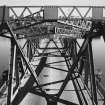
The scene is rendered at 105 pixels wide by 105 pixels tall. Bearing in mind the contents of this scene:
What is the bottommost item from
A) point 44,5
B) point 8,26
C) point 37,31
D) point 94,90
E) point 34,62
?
point 34,62

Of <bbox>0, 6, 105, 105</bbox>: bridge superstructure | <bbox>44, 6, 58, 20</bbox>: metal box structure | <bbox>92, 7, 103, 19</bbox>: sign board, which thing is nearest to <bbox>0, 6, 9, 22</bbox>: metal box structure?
<bbox>0, 6, 105, 105</bbox>: bridge superstructure

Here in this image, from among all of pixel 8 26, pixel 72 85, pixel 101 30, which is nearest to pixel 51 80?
pixel 72 85

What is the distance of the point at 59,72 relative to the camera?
33000 millimetres

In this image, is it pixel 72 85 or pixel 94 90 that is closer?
pixel 94 90

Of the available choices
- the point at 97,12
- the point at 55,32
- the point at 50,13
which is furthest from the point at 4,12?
the point at 55,32

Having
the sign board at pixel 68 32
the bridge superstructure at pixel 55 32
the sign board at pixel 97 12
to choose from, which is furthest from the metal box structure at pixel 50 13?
the sign board at pixel 68 32

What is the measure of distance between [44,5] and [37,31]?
10.9 m

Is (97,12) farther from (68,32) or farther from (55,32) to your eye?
(55,32)

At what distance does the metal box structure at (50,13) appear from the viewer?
17359mm

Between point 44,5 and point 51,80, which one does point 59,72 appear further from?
point 44,5

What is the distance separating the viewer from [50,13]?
17.6 m

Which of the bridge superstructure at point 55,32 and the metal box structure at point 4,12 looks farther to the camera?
the metal box structure at point 4,12

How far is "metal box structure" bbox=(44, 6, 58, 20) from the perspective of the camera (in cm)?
1736

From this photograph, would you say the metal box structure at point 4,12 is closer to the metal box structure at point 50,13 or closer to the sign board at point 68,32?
the metal box structure at point 50,13
